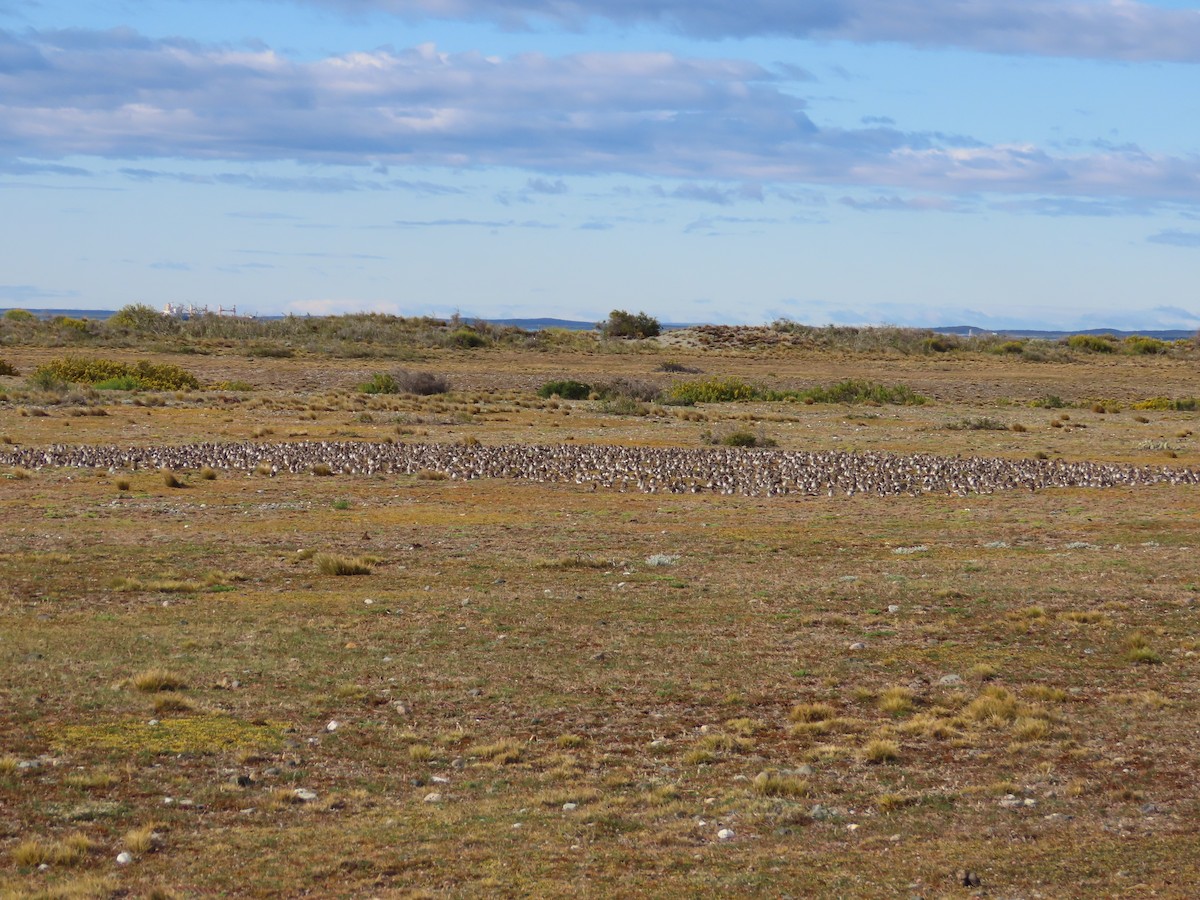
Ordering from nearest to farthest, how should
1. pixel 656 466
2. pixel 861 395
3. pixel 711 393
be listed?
pixel 656 466 → pixel 711 393 → pixel 861 395

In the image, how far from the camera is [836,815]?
10266 millimetres

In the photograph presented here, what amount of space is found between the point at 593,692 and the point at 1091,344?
112 meters

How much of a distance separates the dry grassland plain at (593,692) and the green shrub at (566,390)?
3754 cm

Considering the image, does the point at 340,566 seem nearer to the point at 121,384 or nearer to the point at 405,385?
the point at 121,384

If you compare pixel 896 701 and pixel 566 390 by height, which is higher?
pixel 566 390

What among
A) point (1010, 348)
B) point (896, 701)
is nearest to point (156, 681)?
point (896, 701)

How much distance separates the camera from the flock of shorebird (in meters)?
34.0

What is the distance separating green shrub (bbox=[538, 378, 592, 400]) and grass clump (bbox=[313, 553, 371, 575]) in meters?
48.5

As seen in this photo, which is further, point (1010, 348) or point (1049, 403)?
point (1010, 348)

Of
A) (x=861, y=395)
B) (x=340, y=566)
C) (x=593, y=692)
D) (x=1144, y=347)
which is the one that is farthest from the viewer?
(x=1144, y=347)

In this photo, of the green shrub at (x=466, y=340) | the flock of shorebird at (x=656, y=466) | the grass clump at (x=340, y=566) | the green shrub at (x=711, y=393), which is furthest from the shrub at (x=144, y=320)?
the grass clump at (x=340, y=566)

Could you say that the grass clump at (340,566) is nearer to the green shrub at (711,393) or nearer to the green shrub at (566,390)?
the green shrub at (711,393)

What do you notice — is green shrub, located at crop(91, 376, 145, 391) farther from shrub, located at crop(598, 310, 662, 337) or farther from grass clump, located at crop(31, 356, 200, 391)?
shrub, located at crop(598, 310, 662, 337)

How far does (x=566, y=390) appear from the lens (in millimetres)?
Answer: 70812
